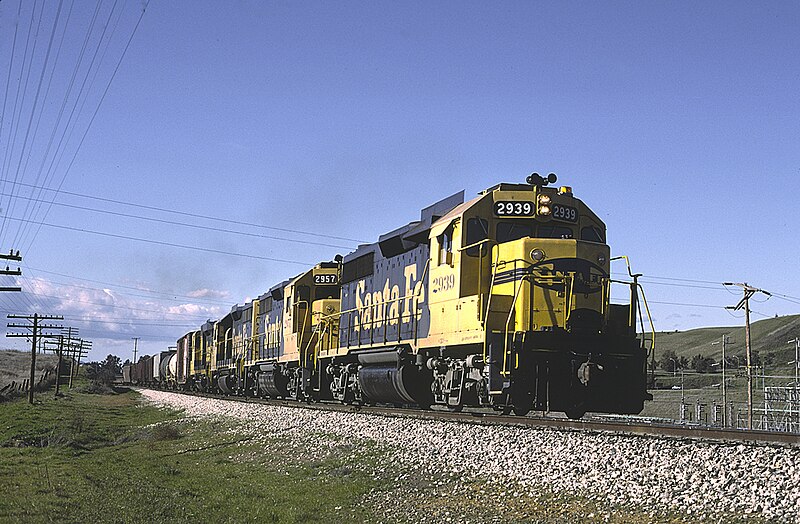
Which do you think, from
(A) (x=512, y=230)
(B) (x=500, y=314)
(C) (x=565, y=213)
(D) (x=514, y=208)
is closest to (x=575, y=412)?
(B) (x=500, y=314)

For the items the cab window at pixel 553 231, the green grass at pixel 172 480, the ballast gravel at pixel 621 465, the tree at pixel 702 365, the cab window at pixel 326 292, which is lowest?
the green grass at pixel 172 480

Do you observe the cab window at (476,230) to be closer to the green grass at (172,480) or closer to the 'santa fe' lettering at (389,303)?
the 'santa fe' lettering at (389,303)

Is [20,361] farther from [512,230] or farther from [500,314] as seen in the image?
[500,314]

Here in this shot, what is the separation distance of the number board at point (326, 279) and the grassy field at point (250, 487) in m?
6.32

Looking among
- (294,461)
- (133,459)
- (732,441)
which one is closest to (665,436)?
(732,441)

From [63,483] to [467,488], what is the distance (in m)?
8.31

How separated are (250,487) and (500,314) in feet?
15.1

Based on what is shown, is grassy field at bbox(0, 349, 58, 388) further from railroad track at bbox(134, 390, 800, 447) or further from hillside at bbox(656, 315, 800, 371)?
railroad track at bbox(134, 390, 800, 447)

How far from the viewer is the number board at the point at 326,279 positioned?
25.6m

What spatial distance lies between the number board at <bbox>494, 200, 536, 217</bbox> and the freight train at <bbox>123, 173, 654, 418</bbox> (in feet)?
0.06

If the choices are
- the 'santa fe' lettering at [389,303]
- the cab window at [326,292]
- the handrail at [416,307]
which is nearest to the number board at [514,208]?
the handrail at [416,307]

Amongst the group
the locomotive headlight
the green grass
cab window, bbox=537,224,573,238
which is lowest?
the green grass

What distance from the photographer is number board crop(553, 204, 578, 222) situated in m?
14.3

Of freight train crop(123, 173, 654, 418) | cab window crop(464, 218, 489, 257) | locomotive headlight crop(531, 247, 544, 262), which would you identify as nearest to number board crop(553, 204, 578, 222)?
freight train crop(123, 173, 654, 418)
